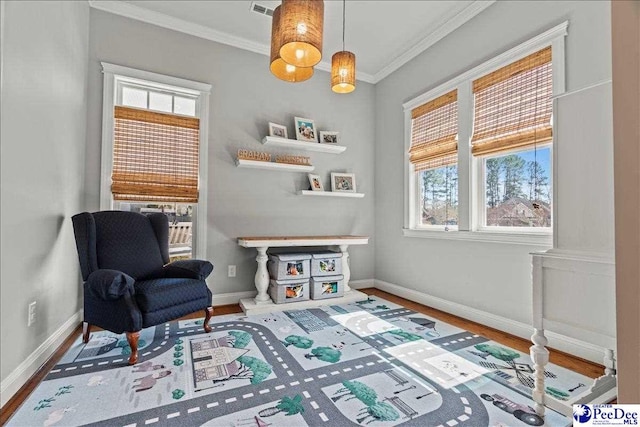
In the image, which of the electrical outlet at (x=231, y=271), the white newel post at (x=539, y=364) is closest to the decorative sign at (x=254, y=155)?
the electrical outlet at (x=231, y=271)

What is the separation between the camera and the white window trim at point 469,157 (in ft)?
7.43

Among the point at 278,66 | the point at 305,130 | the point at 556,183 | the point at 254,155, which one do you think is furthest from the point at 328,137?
the point at 556,183

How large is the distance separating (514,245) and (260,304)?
2339 millimetres

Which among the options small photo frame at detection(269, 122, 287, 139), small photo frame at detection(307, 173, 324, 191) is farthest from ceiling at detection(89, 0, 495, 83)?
small photo frame at detection(307, 173, 324, 191)

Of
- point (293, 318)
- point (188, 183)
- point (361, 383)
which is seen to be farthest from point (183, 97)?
point (361, 383)

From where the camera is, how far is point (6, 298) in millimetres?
1600

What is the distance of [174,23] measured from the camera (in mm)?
3139

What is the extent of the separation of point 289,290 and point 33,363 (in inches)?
76.4

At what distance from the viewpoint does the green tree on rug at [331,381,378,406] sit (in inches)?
63.3

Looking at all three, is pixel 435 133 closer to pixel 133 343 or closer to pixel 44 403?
pixel 133 343

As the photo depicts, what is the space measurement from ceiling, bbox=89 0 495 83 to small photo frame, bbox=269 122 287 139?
0.88 m

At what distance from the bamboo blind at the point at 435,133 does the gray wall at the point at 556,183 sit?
0.20m

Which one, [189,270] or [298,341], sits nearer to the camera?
[298,341]

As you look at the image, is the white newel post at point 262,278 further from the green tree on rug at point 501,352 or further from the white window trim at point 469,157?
the green tree on rug at point 501,352
